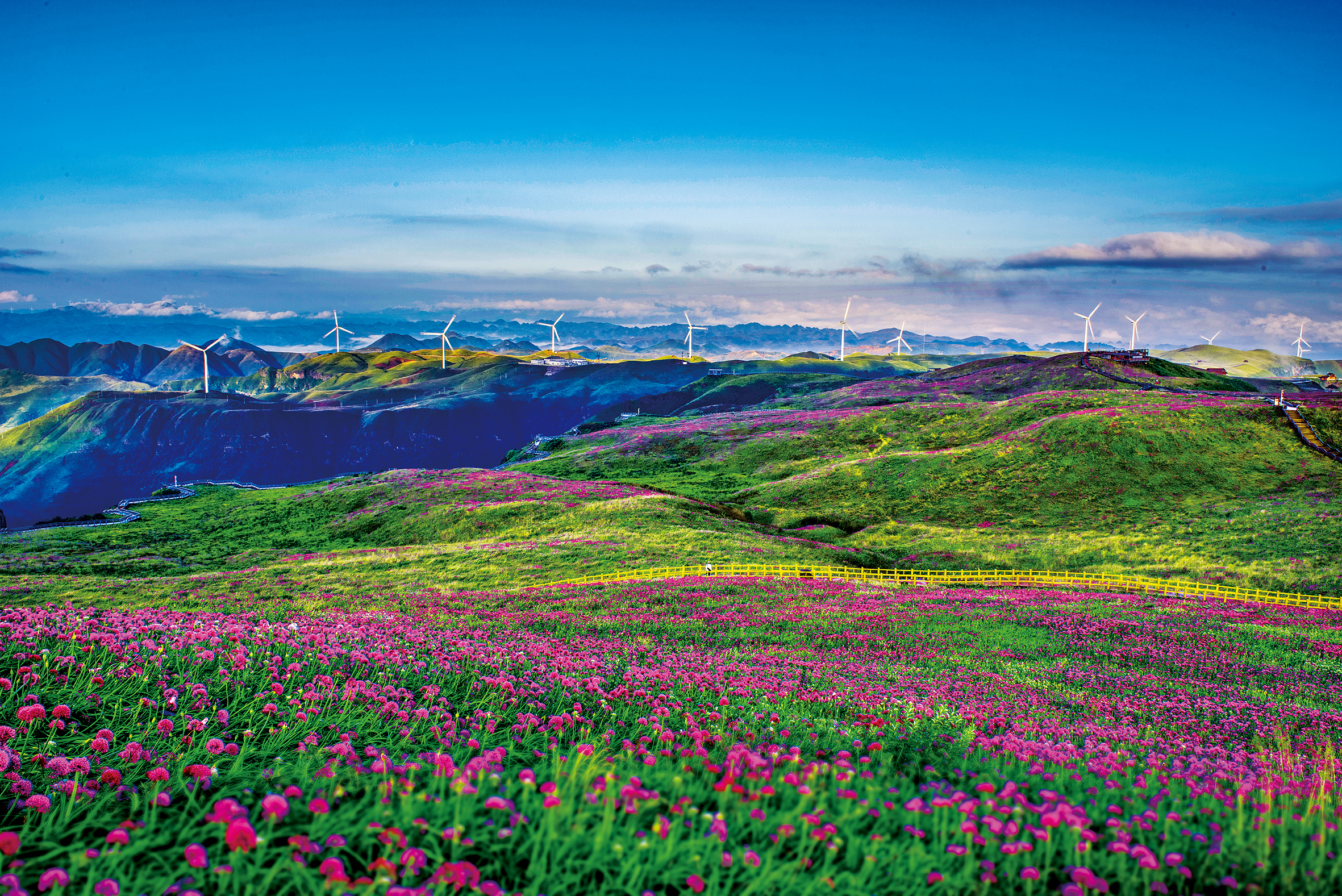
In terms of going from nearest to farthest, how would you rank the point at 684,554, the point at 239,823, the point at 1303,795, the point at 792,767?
the point at 239,823 → the point at 792,767 → the point at 1303,795 → the point at 684,554

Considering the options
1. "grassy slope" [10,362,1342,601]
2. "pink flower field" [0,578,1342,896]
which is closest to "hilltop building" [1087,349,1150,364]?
"grassy slope" [10,362,1342,601]

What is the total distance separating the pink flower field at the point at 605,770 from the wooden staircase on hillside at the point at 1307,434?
77.8 metres

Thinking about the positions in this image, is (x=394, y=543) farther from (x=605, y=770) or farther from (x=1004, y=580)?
(x=605, y=770)

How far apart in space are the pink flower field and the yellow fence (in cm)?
2292

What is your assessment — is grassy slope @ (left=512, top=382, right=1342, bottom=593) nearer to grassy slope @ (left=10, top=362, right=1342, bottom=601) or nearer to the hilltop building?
grassy slope @ (left=10, top=362, right=1342, bottom=601)

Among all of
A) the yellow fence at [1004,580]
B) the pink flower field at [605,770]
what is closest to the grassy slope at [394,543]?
the yellow fence at [1004,580]

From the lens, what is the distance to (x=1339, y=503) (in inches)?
2290

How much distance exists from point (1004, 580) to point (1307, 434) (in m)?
59.2

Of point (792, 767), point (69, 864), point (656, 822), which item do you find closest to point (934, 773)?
point (792, 767)

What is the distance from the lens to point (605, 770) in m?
6.92

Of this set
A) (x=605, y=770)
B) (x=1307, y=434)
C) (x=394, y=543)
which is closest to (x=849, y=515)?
(x=394, y=543)

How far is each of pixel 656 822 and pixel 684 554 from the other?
42.4 metres

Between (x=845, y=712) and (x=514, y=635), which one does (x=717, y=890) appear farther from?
(x=514, y=635)

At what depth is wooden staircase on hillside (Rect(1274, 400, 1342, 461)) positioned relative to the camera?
7394cm
